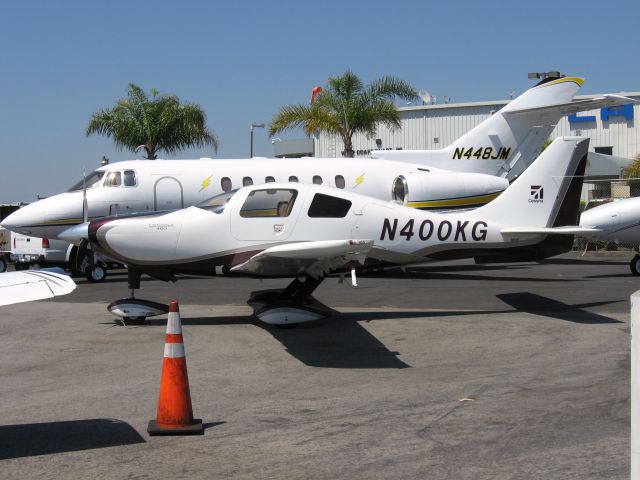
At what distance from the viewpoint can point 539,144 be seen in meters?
22.4

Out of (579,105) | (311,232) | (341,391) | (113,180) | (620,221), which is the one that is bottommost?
(341,391)

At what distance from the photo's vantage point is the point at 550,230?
1294 centimetres

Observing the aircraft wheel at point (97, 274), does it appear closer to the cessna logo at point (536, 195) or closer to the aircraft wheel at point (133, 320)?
the aircraft wheel at point (133, 320)

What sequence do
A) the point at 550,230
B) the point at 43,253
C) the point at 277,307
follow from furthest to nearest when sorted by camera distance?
the point at 43,253
the point at 550,230
the point at 277,307

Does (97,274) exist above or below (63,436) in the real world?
below

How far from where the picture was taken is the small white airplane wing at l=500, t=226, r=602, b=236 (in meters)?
12.7

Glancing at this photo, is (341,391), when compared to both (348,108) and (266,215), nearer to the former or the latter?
(266,215)

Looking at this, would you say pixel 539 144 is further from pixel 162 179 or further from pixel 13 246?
pixel 13 246

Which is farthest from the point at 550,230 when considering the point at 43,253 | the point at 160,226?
the point at 43,253

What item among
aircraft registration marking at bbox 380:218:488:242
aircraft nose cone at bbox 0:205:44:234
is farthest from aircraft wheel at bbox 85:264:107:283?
aircraft registration marking at bbox 380:218:488:242

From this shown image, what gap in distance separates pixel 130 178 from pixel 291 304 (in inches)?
357

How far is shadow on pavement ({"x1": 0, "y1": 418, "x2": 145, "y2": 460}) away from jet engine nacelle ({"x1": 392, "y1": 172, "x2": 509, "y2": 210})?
1387 cm

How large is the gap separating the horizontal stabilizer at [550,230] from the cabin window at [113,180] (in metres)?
10.1

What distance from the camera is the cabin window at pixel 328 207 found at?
12289 mm
